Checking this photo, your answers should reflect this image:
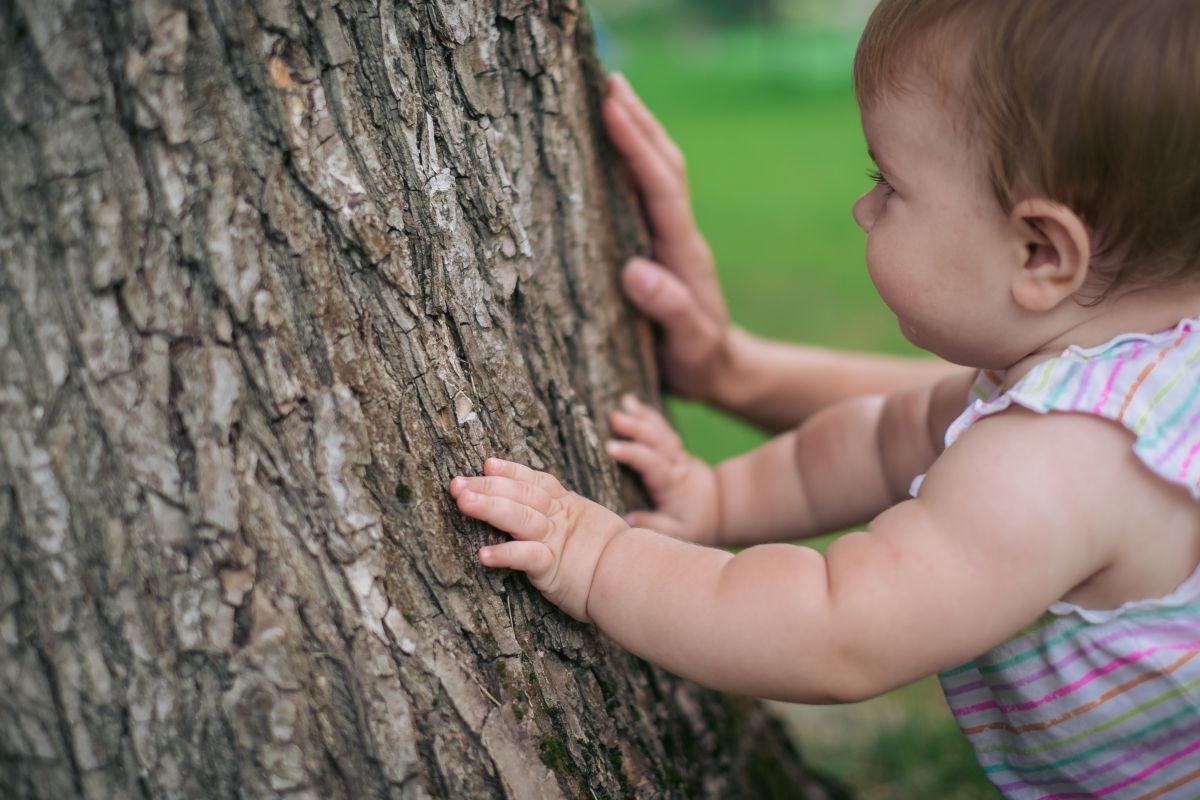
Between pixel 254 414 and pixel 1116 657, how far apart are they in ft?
3.33

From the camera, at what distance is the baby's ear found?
1.22m

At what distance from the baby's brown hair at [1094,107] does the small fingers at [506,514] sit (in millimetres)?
646

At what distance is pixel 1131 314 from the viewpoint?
4.28 feet

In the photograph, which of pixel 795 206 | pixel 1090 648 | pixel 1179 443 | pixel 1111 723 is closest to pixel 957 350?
pixel 1179 443

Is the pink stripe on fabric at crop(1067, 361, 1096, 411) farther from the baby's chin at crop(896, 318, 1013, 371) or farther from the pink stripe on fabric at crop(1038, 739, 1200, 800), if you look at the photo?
the pink stripe on fabric at crop(1038, 739, 1200, 800)

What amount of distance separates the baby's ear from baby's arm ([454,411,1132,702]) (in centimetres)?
15

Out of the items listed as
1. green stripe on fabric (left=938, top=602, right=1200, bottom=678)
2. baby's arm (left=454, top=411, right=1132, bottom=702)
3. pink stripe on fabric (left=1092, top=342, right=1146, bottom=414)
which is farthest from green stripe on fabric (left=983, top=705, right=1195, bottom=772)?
pink stripe on fabric (left=1092, top=342, right=1146, bottom=414)

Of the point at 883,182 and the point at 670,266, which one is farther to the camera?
the point at 670,266

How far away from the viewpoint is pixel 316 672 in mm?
1171

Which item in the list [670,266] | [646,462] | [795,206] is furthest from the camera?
[795,206]

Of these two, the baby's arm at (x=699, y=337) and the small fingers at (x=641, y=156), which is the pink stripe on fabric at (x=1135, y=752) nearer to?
the baby's arm at (x=699, y=337)

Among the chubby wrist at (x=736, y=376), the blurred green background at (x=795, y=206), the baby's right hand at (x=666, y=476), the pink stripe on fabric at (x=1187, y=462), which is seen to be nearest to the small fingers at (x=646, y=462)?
the baby's right hand at (x=666, y=476)

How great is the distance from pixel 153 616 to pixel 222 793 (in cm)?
20

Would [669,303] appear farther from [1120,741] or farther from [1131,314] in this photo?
[1120,741]
